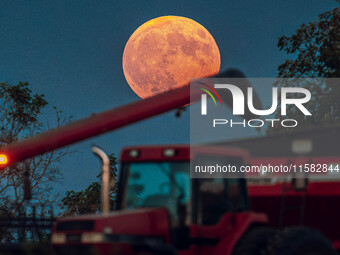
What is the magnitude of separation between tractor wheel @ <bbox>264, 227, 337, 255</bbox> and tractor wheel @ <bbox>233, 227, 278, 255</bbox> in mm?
205

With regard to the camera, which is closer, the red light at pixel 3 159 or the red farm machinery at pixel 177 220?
the red farm machinery at pixel 177 220

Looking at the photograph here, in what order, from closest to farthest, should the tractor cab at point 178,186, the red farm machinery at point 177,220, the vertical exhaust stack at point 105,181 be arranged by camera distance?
the red farm machinery at point 177,220
the vertical exhaust stack at point 105,181
the tractor cab at point 178,186

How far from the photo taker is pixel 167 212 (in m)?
9.26

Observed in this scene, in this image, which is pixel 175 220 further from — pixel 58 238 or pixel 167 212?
pixel 58 238

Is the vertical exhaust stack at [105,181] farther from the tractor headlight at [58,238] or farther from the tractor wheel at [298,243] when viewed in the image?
the tractor wheel at [298,243]

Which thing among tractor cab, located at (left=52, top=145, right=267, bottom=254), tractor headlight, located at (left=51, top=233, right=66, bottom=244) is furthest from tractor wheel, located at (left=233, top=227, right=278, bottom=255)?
tractor headlight, located at (left=51, top=233, right=66, bottom=244)

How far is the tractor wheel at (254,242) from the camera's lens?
9.48m

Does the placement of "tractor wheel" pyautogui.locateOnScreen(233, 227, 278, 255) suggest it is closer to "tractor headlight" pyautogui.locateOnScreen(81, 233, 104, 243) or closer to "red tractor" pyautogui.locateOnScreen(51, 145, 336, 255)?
"red tractor" pyautogui.locateOnScreen(51, 145, 336, 255)

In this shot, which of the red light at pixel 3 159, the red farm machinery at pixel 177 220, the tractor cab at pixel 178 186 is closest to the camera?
the red farm machinery at pixel 177 220

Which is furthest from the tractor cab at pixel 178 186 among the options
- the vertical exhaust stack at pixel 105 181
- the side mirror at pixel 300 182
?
the side mirror at pixel 300 182

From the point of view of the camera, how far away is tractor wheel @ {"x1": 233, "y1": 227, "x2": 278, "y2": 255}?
373 inches

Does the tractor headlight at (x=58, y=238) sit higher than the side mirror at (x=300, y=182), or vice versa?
the side mirror at (x=300, y=182)

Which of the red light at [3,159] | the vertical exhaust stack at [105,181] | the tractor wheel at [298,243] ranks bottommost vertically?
the tractor wheel at [298,243]

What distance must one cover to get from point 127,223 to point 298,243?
2647 millimetres
